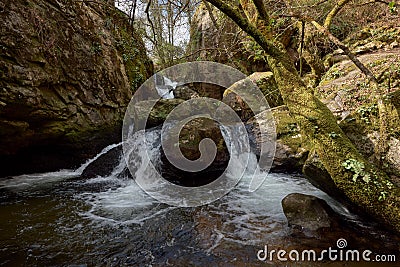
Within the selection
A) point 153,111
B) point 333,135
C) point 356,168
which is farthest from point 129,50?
point 356,168

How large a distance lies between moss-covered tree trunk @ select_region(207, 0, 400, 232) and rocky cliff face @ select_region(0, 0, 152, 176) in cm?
350

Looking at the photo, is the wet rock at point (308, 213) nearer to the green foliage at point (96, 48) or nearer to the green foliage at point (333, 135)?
the green foliage at point (333, 135)

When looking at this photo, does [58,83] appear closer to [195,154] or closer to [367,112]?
[195,154]

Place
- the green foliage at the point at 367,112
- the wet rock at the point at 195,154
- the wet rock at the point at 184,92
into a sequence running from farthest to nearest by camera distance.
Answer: the wet rock at the point at 184,92, the wet rock at the point at 195,154, the green foliage at the point at 367,112

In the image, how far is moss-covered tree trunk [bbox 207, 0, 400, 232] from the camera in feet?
9.34

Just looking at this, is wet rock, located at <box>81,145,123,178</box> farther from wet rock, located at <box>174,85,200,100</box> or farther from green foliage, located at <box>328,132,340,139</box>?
wet rock, located at <box>174,85,200,100</box>

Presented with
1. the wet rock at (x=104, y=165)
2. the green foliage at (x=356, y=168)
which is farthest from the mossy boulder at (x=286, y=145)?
the wet rock at (x=104, y=165)

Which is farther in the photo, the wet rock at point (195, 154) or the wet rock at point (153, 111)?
the wet rock at point (153, 111)

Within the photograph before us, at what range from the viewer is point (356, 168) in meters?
2.98

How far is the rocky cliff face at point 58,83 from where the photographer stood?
4.68 meters

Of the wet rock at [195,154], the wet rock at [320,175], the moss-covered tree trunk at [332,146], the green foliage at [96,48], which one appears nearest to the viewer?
the moss-covered tree trunk at [332,146]

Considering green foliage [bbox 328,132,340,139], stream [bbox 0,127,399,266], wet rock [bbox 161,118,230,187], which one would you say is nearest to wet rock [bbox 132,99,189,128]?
wet rock [bbox 161,118,230,187]

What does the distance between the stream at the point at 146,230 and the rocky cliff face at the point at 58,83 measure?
130 cm

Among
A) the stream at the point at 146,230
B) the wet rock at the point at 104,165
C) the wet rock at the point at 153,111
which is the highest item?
the wet rock at the point at 153,111
